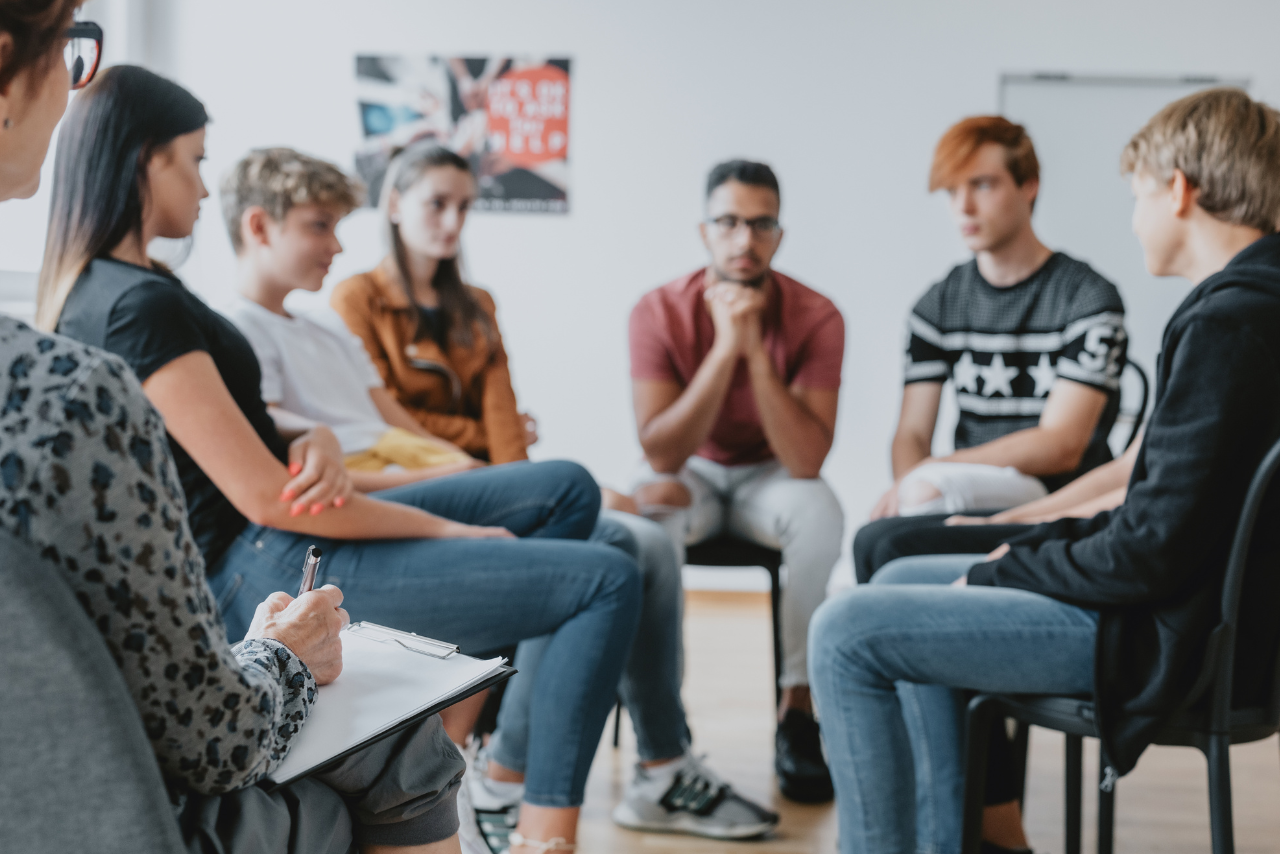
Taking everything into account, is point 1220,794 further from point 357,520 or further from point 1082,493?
point 357,520

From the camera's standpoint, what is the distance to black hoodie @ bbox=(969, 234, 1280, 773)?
110cm

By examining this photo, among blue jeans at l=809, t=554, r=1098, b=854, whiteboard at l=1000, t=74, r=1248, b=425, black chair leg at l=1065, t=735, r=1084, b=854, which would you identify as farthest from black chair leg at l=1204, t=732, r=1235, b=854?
whiteboard at l=1000, t=74, r=1248, b=425

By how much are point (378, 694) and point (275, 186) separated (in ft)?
3.91

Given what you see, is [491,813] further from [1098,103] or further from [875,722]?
[1098,103]

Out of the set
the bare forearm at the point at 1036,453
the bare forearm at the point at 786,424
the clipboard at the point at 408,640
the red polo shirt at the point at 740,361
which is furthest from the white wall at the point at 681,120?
the clipboard at the point at 408,640

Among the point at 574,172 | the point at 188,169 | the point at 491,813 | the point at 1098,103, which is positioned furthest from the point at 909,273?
the point at 188,169

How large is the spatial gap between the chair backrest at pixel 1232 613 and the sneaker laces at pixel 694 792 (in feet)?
3.01

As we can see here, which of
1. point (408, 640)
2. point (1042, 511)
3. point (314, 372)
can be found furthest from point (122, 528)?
point (1042, 511)

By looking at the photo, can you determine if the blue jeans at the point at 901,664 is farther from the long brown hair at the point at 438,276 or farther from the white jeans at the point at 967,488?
the long brown hair at the point at 438,276

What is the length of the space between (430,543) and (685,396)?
0.91m

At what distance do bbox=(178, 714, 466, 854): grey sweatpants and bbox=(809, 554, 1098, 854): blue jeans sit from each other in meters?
0.58

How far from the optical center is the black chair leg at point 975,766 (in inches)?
50.1

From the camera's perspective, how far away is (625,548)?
6.39 feet

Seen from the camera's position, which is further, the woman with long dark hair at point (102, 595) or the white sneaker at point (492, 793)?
the white sneaker at point (492, 793)
